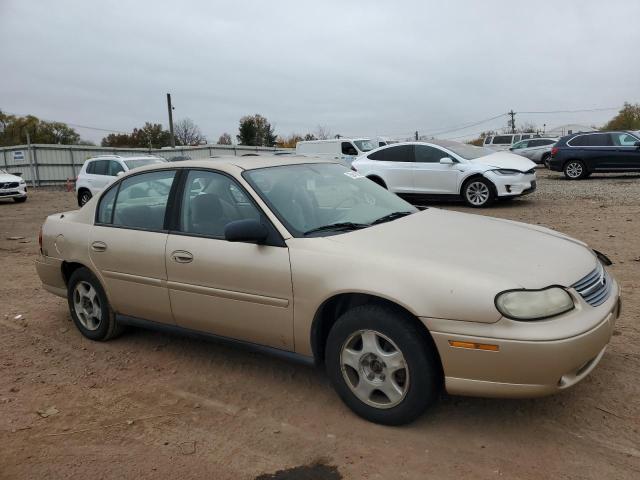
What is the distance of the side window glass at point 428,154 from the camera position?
1276 cm

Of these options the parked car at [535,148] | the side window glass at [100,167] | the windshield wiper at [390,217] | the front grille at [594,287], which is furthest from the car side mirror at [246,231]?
the parked car at [535,148]

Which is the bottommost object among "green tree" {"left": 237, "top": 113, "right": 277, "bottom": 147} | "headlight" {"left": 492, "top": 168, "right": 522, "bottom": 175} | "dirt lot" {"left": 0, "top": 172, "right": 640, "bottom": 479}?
"dirt lot" {"left": 0, "top": 172, "right": 640, "bottom": 479}

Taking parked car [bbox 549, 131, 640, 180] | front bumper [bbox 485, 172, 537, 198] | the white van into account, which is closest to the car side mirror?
front bumper [bbox 485, 172, 537, 198]

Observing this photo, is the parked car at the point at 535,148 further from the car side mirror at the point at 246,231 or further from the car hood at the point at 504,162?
the car side mirror at the point at 246,231

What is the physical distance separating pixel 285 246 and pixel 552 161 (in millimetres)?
16953

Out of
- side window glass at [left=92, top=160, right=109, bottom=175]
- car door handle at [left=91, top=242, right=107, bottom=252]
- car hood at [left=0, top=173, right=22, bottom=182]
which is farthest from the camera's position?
car hood at [left=0, top=173, right=22, bottom=182]

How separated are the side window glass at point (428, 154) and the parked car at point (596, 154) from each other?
720cm

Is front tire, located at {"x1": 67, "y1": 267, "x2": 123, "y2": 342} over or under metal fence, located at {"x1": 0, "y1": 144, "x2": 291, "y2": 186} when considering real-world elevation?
under

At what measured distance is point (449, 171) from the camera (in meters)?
12.4

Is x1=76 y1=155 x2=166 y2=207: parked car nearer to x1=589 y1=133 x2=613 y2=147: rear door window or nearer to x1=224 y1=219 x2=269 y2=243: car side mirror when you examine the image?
x1=224 y1=219 x2=269 y2=243: car side mirror

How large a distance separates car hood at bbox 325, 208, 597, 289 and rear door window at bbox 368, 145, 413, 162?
30.9 ft

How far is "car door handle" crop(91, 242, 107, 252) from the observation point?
4.38m

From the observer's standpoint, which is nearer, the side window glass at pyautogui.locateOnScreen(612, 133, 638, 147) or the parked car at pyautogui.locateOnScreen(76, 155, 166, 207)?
the parked car at pyautogui.locateOnScreen(76, 155, 166, 207)

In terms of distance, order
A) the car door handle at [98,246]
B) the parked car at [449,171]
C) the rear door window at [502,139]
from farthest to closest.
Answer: the rear door window at [502,139], the parked car at [449,171], the car door handle at [98,246]
